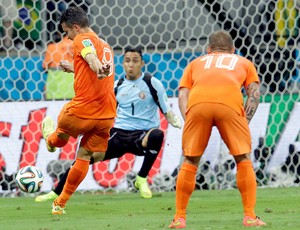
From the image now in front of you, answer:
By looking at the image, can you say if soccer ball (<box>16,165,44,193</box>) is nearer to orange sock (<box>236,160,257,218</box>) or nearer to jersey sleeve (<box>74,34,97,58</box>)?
jersey sleeve (<box>74,34,97,58</box>)

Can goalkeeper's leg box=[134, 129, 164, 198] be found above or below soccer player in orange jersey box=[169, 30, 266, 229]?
below

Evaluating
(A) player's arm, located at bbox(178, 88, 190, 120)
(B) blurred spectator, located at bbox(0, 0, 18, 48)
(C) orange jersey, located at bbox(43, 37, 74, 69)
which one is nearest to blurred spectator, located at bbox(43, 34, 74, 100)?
(C) orange jersey, located at bbox(43, 37, 74, 69)

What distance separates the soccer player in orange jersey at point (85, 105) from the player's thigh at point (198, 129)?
1.53m

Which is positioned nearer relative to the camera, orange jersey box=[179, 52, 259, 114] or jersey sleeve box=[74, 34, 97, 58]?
orange jersey box=[179, 52, 259, 114]

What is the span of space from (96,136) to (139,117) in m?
2.66

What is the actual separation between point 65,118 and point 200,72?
1900mm

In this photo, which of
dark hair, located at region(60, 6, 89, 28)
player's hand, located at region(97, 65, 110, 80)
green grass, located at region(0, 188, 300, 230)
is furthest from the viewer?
dark hair, located at region(60, 6, 89, 28)

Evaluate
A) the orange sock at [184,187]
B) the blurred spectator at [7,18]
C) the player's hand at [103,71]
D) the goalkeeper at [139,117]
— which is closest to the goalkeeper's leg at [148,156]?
the goalkeeper at [139,117]

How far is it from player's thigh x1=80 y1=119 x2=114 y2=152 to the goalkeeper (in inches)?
90.1

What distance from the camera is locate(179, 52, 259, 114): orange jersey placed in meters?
8.02

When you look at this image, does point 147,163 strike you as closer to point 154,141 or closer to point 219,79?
point 154,141

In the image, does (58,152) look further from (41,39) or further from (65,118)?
(65,118)

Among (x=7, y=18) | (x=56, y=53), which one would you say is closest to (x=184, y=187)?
(x=56, y=53)

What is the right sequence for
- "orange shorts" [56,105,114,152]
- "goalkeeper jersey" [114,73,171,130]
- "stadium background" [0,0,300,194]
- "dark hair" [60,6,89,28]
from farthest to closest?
"stadium background" [0,0,300,194], "goalkeeper jersey" [114,73,171,130], "orange shorts" [56,105,114,152], "dark hair" [60,6,89,28]
